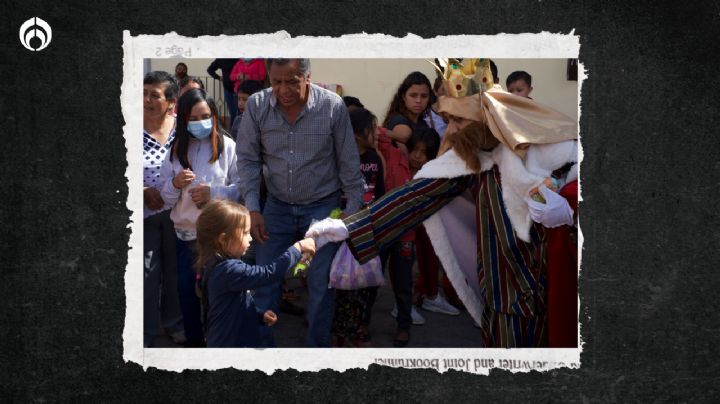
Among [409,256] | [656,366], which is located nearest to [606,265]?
[656,366]

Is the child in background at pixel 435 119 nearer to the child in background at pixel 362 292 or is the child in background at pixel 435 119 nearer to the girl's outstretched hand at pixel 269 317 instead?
the child in background at pixel 362 292

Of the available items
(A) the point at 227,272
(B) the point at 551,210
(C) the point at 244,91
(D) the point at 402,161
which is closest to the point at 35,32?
(A) the point at 227,272

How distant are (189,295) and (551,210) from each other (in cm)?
199

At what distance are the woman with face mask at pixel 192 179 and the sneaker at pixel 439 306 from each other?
5.56 feet

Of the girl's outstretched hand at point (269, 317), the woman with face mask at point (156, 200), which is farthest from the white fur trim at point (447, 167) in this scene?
the woman with face mask at point (156, 200)

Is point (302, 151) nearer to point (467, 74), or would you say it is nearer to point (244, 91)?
point (467, 74)

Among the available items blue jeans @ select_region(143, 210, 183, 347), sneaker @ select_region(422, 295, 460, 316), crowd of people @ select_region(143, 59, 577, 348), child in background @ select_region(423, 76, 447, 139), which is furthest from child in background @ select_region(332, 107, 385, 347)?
blue jeans @ select_region(143, 210, 183, 347)

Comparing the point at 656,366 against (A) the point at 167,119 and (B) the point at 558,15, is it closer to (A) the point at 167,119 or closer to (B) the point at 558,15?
(B) the point at 558,15

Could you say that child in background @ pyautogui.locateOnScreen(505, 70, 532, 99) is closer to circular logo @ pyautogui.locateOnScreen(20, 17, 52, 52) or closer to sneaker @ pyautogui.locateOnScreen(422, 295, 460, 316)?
sneaker @ pyautogui.locateOnScreen(422, 295, 460, 316)

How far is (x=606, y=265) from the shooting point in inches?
164

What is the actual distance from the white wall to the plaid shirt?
7.8 inches

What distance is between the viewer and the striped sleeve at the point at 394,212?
4723 millimetres

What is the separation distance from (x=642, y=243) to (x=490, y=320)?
0.87 m

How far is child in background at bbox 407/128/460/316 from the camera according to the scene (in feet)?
19.9
